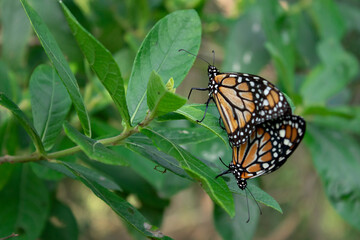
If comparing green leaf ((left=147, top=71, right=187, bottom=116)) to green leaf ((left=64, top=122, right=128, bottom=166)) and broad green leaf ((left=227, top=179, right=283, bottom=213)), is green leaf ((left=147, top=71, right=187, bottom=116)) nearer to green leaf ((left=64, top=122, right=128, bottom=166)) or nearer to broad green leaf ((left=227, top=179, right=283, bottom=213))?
green leaf ((left=64, top=122, right=128, bottom=166))

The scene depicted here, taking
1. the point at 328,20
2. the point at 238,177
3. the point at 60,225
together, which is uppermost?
the point at 328,20

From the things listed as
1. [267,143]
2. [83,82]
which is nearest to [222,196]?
[267,143]

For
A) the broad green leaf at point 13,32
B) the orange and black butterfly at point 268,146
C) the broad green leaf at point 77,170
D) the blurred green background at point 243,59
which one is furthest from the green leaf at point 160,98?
the broad green leaf at point 13,32

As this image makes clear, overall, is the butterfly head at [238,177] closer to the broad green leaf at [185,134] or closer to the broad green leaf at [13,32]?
the broad green leaf at [185,134]

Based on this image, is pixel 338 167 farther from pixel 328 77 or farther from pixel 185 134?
pixel 185 134

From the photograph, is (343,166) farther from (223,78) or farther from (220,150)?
(223,78)

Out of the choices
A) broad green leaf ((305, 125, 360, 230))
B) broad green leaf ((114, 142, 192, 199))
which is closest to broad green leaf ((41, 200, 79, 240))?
broad green leaf ((114, 142, 192, 199))

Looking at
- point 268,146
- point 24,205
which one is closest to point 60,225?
point 24,205
